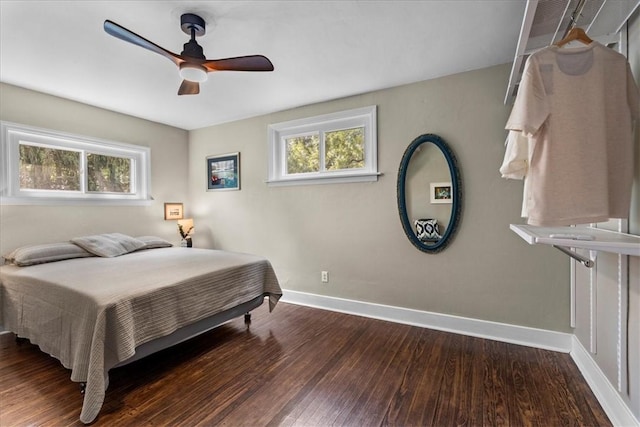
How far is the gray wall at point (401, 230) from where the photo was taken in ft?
8.09

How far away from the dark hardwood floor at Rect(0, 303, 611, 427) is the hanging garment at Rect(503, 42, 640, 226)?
3.84ft

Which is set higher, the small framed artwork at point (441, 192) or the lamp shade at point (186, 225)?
the small framed artwork at point (441, 192)

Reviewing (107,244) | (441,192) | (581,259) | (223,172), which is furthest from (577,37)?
(107,244)

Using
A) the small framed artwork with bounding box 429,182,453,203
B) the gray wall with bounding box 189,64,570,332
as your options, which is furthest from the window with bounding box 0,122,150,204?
the small framed artwork with bounding box 429,182,453,203

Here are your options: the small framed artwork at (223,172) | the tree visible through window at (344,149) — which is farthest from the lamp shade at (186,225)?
the tree visible through window at (344,149)

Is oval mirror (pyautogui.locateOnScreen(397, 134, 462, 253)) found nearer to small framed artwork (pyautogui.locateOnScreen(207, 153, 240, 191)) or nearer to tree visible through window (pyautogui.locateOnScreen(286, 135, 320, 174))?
tree visible through window (pyautogui.locateOnScreen(286, 135, 320, 174))

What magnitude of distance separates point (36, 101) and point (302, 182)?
113 inches

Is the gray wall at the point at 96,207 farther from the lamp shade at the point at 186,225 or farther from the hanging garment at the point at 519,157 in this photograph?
the hanging garment at the point at 519,157

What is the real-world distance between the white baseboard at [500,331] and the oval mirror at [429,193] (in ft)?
2.26

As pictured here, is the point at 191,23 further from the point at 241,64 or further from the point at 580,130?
the point at 580,130

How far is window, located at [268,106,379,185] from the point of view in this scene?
3.15 m

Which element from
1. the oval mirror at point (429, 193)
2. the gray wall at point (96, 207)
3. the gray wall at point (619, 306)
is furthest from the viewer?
the gray wall at point (96, 207)

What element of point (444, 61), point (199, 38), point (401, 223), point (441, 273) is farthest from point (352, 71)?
point (441, 273)

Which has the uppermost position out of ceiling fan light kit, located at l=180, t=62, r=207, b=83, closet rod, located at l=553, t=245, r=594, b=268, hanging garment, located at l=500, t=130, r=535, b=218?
ceiling fan light kit, located at l=180, t=62, r=207, b=83
